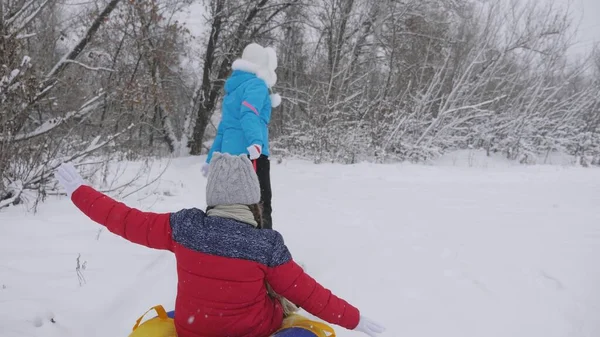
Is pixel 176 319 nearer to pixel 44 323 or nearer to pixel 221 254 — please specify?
pixel 221 254

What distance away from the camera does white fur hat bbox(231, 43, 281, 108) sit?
3822 mm

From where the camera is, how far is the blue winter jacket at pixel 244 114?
3598 mm

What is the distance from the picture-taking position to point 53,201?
439 cm

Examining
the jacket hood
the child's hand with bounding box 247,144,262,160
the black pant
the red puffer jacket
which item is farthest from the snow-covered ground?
the jacket hood

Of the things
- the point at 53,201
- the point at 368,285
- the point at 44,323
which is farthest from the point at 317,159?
the point at 44,323

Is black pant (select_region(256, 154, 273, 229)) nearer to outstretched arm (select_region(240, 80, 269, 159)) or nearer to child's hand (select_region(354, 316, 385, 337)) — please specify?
outstretched arm (select_region(240, 80, 269, 159))

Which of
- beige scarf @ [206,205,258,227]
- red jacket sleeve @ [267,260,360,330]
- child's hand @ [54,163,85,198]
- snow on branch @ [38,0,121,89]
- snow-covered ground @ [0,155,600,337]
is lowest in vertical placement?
snow-covered ground @ [0,155,600,337]

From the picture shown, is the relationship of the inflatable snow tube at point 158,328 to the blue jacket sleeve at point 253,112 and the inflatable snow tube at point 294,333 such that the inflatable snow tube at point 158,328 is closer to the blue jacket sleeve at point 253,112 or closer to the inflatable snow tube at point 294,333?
the inflatable snow tube at point 294,333

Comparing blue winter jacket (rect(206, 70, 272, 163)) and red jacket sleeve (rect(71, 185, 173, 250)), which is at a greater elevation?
blue winter jacket (rect(206, 70, 272, 163))

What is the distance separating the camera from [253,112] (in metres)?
3.62

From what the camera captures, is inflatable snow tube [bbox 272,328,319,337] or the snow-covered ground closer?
inflatable snow tube [bbox 272,328,319,337]

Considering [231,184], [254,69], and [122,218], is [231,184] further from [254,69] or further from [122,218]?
[254,69]

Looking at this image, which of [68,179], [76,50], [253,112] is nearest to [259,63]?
[253,112]

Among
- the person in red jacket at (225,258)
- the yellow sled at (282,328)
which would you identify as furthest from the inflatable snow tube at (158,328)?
the person in red jacket at (225,258)
